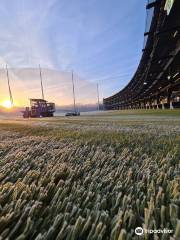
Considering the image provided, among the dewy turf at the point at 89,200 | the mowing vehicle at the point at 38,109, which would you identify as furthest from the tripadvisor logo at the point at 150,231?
the mowing vehicle at the point at 38,109

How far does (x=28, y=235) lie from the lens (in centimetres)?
44

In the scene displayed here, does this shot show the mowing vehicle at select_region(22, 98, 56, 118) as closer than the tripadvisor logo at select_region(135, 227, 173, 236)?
No

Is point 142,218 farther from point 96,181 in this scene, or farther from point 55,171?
point 55,171

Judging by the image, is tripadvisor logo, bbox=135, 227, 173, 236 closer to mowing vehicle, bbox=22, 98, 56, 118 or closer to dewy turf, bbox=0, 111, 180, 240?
dewy turf, bbox=0, 111, 180, 240

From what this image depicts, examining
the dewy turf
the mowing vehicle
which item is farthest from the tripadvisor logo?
the mowing vehicle

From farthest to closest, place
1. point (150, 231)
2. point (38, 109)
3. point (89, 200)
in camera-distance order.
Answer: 1. point (38, 109)
2. point (89, 200)
3. point (150, 231)

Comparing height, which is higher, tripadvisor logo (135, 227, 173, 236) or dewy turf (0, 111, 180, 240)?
dewy turf (0, 111, 180, 240)

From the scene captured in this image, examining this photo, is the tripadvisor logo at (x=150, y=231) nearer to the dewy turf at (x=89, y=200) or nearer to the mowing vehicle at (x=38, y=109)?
the dewy turf at (x=89, y=200)

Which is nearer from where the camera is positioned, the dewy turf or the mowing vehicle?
the dewy turf

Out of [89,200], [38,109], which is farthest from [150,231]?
[38,109]

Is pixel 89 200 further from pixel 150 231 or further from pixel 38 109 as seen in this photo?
pixel 38 109

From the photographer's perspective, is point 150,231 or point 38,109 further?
point 38,109

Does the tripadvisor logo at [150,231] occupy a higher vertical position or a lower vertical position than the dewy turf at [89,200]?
lower

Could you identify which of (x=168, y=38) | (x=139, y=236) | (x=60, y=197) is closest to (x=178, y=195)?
(x=139, y=236)
